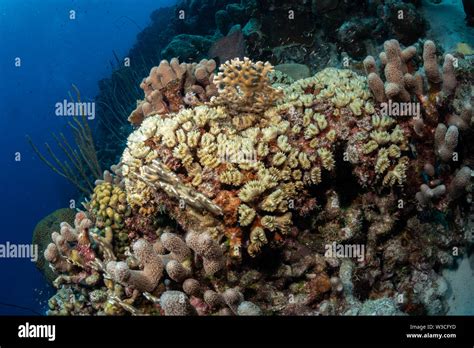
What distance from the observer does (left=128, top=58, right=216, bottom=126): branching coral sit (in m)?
4.41

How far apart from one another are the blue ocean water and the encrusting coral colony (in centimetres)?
1988

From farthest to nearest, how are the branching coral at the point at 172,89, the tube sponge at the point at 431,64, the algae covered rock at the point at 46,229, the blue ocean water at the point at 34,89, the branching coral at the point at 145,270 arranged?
the blue ocean water at the point at 34,89
the algae covered rock at the point at 46,229
the branching coral at the point at 172,89
the tube sponge at the point at 431,64
the branching coral at the point at 145,270

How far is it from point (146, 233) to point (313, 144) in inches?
89.9

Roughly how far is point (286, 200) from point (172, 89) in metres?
2.13

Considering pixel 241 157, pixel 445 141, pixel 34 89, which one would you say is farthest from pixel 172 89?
pixel 34 89

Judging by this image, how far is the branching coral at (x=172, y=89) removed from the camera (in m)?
4.41

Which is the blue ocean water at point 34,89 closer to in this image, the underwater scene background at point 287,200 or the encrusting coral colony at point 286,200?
the underwater scene background at point 287,200

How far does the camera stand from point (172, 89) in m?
4.52

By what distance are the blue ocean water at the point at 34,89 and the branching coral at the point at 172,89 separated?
63.8 ft

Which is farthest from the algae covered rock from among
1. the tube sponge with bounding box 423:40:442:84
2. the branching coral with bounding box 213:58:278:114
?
the tube sponge with bounding box 423:40:442:84

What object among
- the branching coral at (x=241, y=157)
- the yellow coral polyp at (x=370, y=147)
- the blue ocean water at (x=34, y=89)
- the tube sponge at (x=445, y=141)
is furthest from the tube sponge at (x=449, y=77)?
the blue ocean water at (x=34, y=89)

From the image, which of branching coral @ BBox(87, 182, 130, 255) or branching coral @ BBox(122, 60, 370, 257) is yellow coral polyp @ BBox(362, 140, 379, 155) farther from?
branching coral @ BBox(87, 182, 130, 255)
